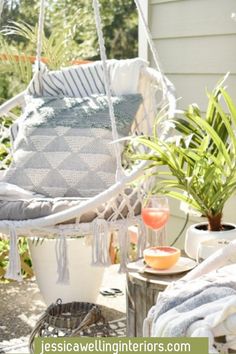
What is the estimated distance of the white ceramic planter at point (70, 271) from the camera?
310 cm

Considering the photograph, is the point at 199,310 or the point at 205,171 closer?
the point at 199,310

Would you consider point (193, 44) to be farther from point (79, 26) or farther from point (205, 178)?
point (79, 26)

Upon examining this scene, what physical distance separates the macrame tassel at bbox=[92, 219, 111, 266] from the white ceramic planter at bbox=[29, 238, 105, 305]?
34 centimetres

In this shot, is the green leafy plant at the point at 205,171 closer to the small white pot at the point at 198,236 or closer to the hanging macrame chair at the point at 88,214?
the small white pot at the point at 198,236

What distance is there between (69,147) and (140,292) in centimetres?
→ 97

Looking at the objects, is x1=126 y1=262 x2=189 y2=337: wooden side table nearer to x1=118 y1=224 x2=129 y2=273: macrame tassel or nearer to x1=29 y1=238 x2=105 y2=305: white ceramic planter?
x1=118 y1=224 x2=129 y2=273: macrame tassel

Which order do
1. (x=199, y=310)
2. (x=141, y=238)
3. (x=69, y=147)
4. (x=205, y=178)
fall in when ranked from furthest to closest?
(x=69, y=147)
(x=141, y=238)
(x=205, y=178)
(x=199, y=310)

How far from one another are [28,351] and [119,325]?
46cm

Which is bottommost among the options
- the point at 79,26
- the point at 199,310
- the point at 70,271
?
the point at 70,271

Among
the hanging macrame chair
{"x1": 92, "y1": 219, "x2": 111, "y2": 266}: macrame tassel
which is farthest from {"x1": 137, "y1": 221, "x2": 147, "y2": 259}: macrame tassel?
{"x1": 92, "y1": 219, "x2": 111, "y2": 266}: macrame tassel

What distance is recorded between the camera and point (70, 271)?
122 inches

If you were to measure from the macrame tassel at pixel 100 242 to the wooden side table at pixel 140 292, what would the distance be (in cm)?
33

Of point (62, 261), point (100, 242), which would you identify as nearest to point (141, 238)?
point (100, 242)

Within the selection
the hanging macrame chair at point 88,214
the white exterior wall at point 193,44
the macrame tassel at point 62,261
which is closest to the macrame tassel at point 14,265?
the hanging macrame chair at point 88,214
